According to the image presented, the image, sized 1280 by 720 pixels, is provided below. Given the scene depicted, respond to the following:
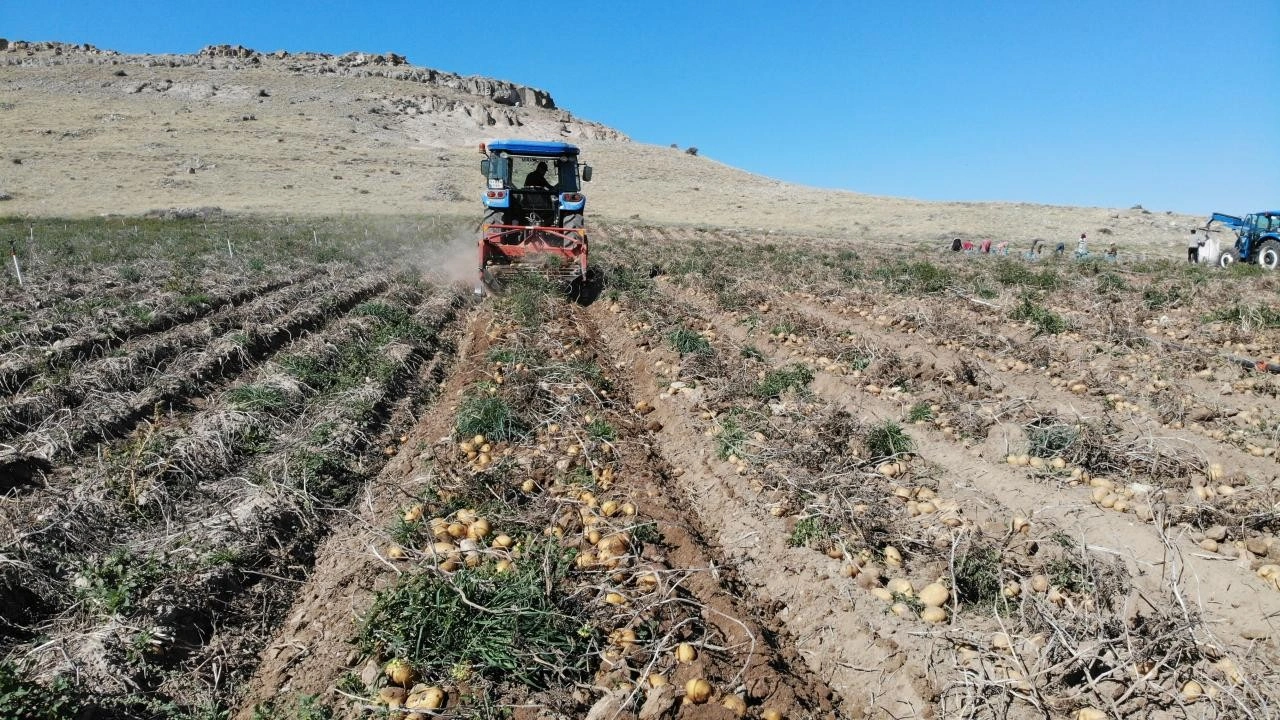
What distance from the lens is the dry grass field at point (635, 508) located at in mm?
3006

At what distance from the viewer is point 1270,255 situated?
21172 mm

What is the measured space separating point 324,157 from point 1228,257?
54.4 meters

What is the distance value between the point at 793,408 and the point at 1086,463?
223 cm

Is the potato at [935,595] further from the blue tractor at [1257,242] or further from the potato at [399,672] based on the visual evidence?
the blue tractor at [1257,242]

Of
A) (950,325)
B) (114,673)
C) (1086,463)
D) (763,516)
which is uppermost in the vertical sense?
(950,325)

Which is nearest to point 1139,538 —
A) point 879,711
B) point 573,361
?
point 879,711

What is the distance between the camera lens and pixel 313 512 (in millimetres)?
4480

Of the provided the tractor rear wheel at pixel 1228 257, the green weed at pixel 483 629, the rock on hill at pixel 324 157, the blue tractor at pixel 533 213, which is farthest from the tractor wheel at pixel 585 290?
the rock on hill at pixel 324 157

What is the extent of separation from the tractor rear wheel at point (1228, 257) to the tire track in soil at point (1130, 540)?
81.4 ft

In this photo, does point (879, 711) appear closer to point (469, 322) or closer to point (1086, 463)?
point (1086, 463)

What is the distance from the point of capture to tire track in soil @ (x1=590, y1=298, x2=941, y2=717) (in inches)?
120

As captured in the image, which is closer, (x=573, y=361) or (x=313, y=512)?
(x=313, y=512)

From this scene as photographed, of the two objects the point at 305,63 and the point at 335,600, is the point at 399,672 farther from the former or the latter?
the point at 305,63

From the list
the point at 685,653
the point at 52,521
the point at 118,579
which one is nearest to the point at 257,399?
the point at 52,521
